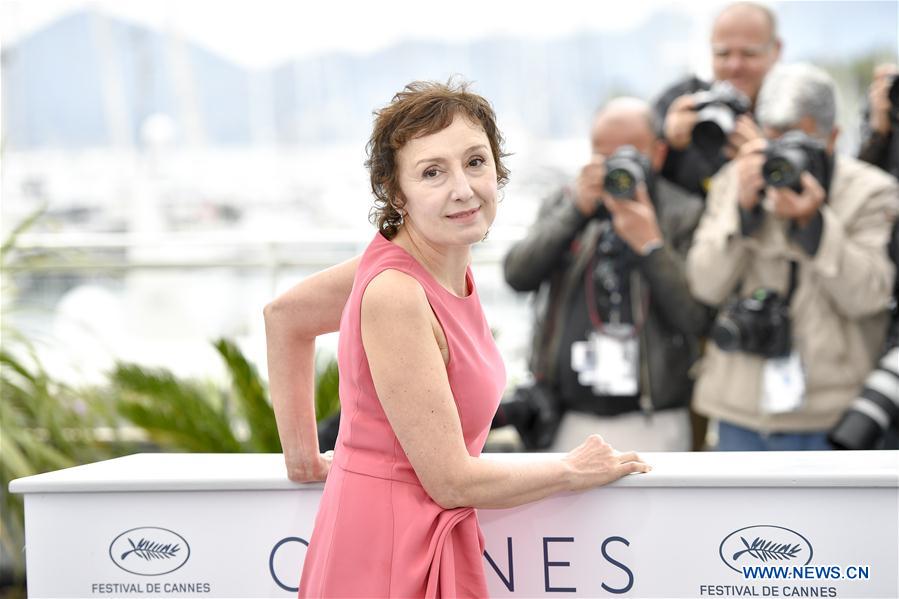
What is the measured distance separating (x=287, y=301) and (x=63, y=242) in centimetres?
396

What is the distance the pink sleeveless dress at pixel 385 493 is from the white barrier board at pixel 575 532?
23 centimetres

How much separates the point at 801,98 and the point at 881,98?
12.3 inches

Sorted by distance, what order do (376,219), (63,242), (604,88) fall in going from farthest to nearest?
(604,88) < (63,242) < (376,219)

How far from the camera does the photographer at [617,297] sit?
3590 mm

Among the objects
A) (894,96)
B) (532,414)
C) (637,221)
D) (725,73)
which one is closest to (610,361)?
(532,414)

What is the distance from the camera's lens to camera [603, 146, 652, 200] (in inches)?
139

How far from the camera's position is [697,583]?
75.7 inches

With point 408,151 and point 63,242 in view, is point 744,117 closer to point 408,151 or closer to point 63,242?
point 408,151

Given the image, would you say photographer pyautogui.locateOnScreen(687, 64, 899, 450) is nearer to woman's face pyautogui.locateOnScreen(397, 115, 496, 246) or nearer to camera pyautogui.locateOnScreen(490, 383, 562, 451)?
camera pyautogui.locateOnScreen(490, 383, 562, 451)

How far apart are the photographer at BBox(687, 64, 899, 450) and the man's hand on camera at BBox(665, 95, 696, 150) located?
30cm

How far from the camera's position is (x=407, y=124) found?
176 centimetres

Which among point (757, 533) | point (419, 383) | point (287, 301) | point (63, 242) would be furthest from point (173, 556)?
point (63, 242)

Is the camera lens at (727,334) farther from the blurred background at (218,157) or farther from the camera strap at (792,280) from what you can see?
the blurred background at (218,157)

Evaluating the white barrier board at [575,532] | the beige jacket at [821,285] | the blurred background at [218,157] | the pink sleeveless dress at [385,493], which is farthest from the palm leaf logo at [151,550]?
the beige jacket at [821,285]
